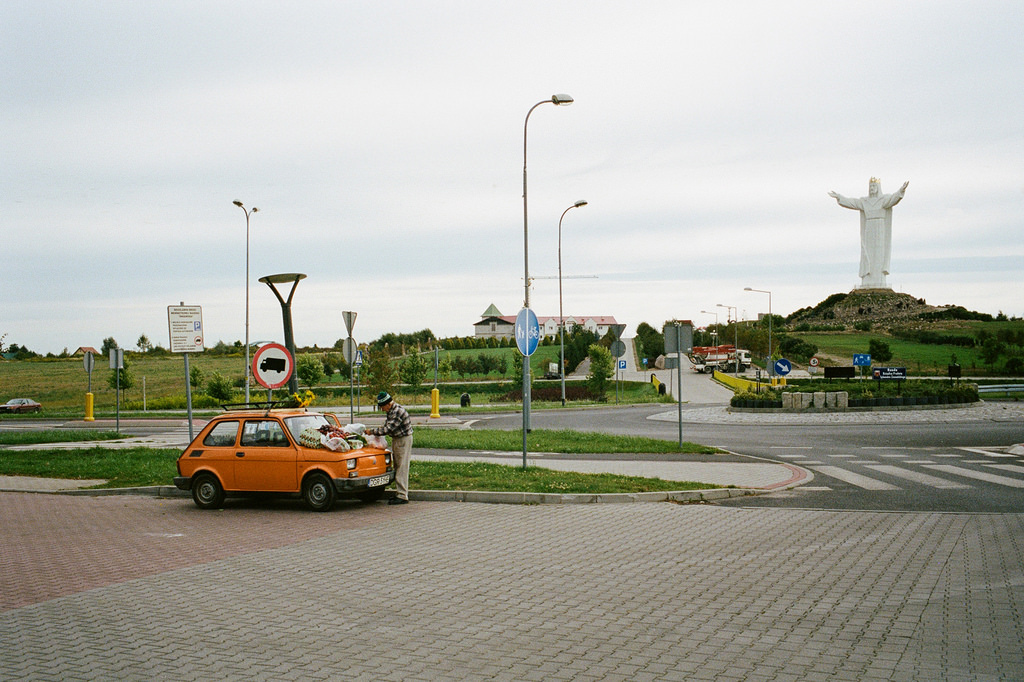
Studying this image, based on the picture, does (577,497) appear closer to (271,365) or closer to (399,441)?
Answer: (399,441)

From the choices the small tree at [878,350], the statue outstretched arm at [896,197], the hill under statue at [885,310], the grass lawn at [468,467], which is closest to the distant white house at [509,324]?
the hill under statue at [885,310]

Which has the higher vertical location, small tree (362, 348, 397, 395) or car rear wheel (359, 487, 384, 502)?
small tree (362, 348, 397, 395)

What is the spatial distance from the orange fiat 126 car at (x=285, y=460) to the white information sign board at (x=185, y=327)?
12.3 ft

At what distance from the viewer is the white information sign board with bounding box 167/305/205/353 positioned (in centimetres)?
1496

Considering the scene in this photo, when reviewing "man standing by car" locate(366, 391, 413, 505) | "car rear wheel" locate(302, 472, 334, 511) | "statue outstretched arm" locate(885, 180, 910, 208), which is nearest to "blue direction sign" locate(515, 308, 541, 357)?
"man standing by car" locate(366, 391, 413, 505)

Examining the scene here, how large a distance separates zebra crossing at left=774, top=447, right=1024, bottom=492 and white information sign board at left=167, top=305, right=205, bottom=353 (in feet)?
41.8

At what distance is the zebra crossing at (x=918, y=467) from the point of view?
1354 cm

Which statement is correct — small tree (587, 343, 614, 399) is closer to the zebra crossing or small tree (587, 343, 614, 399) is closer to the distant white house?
the zebra crossing

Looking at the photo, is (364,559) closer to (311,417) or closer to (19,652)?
(19,652)

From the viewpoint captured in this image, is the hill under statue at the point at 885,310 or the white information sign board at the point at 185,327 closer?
the white information sign board at the point at 185,327

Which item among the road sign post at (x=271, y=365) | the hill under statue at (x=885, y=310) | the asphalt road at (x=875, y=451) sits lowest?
the asphalt road at (x=875, y=451)

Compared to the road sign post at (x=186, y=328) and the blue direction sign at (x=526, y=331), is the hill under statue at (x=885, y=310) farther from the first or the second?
the road sign post at (x=186, y=328)

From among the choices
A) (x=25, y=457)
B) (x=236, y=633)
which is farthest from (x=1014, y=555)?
(x=25, y=457)

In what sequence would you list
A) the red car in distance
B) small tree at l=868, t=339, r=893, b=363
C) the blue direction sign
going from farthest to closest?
small tree at l=868, t=339, r=893, b=363 → the red car in distance → the blue direction sign
